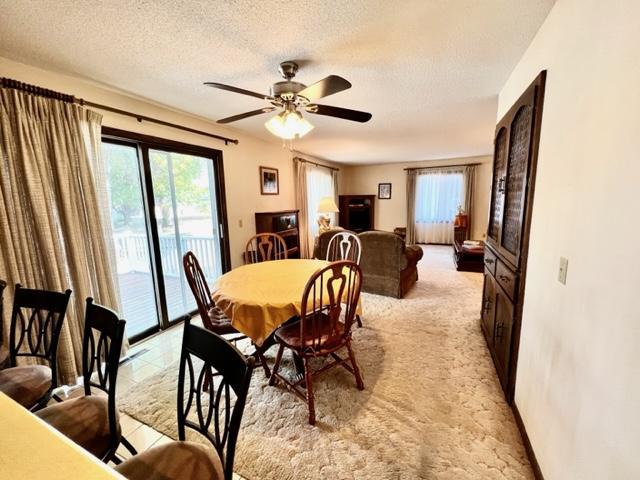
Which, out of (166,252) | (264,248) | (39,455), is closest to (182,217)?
(166,252)

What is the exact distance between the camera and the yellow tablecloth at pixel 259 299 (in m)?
1.63

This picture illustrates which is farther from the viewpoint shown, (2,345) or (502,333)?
(502,333)

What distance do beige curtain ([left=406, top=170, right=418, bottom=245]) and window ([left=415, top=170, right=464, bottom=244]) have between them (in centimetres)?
9

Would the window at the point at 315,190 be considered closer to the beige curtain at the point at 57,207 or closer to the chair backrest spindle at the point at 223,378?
the beige curtain at the point at 57,207

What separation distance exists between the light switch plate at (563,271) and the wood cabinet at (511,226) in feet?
1.38

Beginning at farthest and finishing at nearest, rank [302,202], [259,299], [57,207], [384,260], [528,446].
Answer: [302,202] < [384,260] < [57,207] < [259,299] < [528,446]

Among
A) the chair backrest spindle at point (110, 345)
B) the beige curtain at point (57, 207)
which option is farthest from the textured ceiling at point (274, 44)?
the chair backrest spindle at point (110, 345)

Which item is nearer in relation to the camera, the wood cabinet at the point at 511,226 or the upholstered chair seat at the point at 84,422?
the upholstered chair seat at the point at 84,422

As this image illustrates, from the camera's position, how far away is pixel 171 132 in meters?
2.89

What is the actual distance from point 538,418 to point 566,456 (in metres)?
0.30

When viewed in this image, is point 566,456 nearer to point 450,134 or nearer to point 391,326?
point 391,326

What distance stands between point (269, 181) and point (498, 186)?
3.26 meters

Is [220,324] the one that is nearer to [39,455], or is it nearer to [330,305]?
[330,305]

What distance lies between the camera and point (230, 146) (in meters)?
3.68
